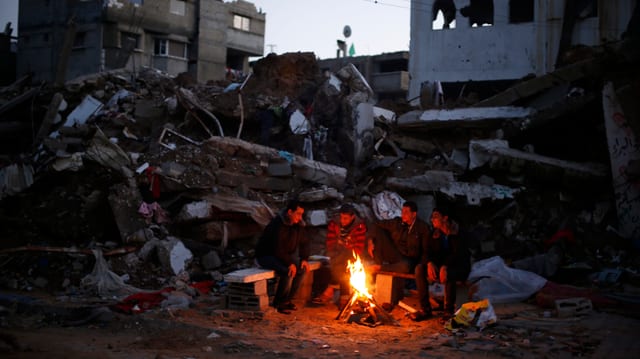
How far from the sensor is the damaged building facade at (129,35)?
33.4 metres

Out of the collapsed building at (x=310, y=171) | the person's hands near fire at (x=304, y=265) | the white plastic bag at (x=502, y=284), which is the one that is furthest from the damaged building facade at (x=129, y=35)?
the white plastic bag at (x=502, y=284)

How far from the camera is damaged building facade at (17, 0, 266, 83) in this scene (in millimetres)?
33406

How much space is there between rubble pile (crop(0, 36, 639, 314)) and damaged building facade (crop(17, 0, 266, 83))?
17.5m

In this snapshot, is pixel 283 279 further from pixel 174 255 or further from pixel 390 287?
pixel 174 255

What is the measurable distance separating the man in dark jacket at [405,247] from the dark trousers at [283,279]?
962 mm

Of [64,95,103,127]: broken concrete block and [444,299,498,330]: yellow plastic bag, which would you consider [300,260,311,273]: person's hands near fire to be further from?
[64,95,103,127]: broken concrete block

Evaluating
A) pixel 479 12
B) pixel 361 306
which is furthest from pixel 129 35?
pixel 361 306

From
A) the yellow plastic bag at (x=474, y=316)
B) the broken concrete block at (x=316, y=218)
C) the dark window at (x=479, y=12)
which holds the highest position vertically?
the dark window at (x=479, y=12)

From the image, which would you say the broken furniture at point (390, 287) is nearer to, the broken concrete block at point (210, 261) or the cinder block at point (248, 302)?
the cinder block at point (248, 302)

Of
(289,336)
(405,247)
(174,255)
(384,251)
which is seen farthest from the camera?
(174,255)

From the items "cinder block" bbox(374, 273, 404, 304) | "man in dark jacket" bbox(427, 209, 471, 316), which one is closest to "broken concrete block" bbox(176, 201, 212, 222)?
"cinder block" bbox(374, 273, 404, 304)

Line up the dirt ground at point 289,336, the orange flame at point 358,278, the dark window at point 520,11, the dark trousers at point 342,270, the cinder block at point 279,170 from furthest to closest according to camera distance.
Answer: the dark window at point 520,11 < the cinder block at point 279,170 < the dark trousers at point 342,270 < the orange flame at point 358,278 < the dirt ground at point 289,336

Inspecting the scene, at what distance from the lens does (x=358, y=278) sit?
7.86 metres

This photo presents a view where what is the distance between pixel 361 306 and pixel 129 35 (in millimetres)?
30238
